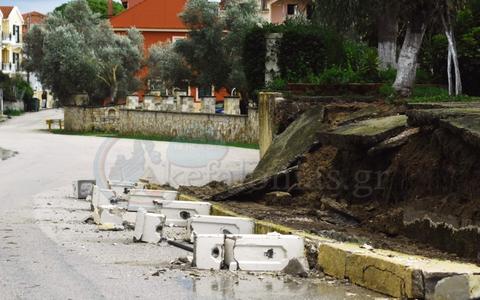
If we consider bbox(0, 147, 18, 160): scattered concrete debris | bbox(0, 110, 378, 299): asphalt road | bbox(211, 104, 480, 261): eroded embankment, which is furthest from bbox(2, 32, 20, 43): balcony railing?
bbox(211, 104, 480, 261): eroded embankment

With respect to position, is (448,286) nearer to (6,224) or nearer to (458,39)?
(6,224)

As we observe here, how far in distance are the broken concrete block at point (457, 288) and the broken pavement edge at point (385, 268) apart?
0.05m

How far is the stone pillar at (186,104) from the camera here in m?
55.6

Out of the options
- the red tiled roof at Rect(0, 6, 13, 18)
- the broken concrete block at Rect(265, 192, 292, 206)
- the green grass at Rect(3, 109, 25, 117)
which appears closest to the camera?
the broken concrete block at Rect(265, 192, 292, 206)

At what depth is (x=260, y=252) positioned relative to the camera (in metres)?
9.42

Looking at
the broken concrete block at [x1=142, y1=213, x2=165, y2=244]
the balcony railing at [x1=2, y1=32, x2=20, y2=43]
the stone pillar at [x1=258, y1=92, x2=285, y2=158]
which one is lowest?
the broken concrete block at [x1=142, y1=213, x2=165, y2=244]

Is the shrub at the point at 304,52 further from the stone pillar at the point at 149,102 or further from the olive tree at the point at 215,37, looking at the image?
the olive tree at the point at 215,37

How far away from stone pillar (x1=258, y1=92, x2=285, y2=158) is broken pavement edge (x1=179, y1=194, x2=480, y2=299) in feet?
32.1

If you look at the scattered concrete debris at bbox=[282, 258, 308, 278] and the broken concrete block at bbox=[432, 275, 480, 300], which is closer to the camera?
the broken concrete block at bbox=[432, 275, 480, 300]

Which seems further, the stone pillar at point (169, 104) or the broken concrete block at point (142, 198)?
the stone pillar at point (169, 104)

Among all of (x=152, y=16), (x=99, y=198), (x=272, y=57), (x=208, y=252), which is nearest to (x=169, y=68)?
(x=152, y=16)

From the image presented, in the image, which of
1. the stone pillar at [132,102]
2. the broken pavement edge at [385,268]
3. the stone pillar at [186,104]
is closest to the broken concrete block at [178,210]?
the broken pavement edge at [385,268]

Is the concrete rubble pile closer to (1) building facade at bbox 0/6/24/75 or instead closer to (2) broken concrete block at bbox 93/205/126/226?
(2) broken concrete block at bbox 93/205/126/226

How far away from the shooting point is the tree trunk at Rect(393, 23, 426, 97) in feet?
65.8
